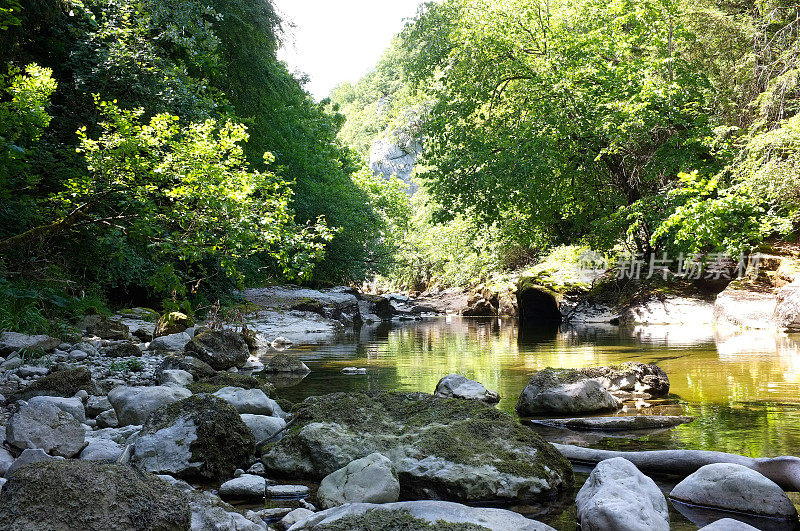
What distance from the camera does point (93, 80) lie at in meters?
11.3

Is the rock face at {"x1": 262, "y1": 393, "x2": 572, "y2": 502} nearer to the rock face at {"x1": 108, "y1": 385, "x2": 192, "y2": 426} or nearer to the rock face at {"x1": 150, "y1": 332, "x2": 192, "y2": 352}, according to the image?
the rock face at {"x1": 108, "y1": 385, "x2": 192, "y2": 426}

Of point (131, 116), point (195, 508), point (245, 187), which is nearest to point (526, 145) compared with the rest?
point (245, 187)

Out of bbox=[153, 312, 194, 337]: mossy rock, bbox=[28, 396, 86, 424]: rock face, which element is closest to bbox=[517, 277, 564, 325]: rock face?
bbox=[153, 312, 194, 337]: mossy rock

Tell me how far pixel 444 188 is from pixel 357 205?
9.22 metres

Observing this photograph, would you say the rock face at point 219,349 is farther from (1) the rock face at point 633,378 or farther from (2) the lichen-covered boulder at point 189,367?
(1) the rock face at point 633,378

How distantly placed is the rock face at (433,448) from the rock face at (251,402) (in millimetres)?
512

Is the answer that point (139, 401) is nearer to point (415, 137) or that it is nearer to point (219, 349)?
point (219, 349)

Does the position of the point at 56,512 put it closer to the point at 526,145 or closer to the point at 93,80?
the point at 93,80

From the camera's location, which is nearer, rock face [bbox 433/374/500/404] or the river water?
the river water

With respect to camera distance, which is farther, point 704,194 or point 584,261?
point 584,261

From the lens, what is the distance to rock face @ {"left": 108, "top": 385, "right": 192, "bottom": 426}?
16.1 ft

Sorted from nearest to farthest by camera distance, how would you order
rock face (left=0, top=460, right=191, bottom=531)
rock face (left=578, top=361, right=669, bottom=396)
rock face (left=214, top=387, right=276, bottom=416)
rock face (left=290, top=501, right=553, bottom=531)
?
rock face (left=0, top=460, right=191, bottom=531)
rock face (left=290, top=501, right=553, bottom=531)
rock face (left=214, top=387, right=276, bottom=416)
rock face (left=578, top=361, right=669, bottom=396)

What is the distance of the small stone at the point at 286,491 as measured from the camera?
3.60 m

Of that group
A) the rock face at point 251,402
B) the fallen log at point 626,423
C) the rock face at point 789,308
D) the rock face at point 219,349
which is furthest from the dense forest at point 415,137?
the fallen log at point 626,423
